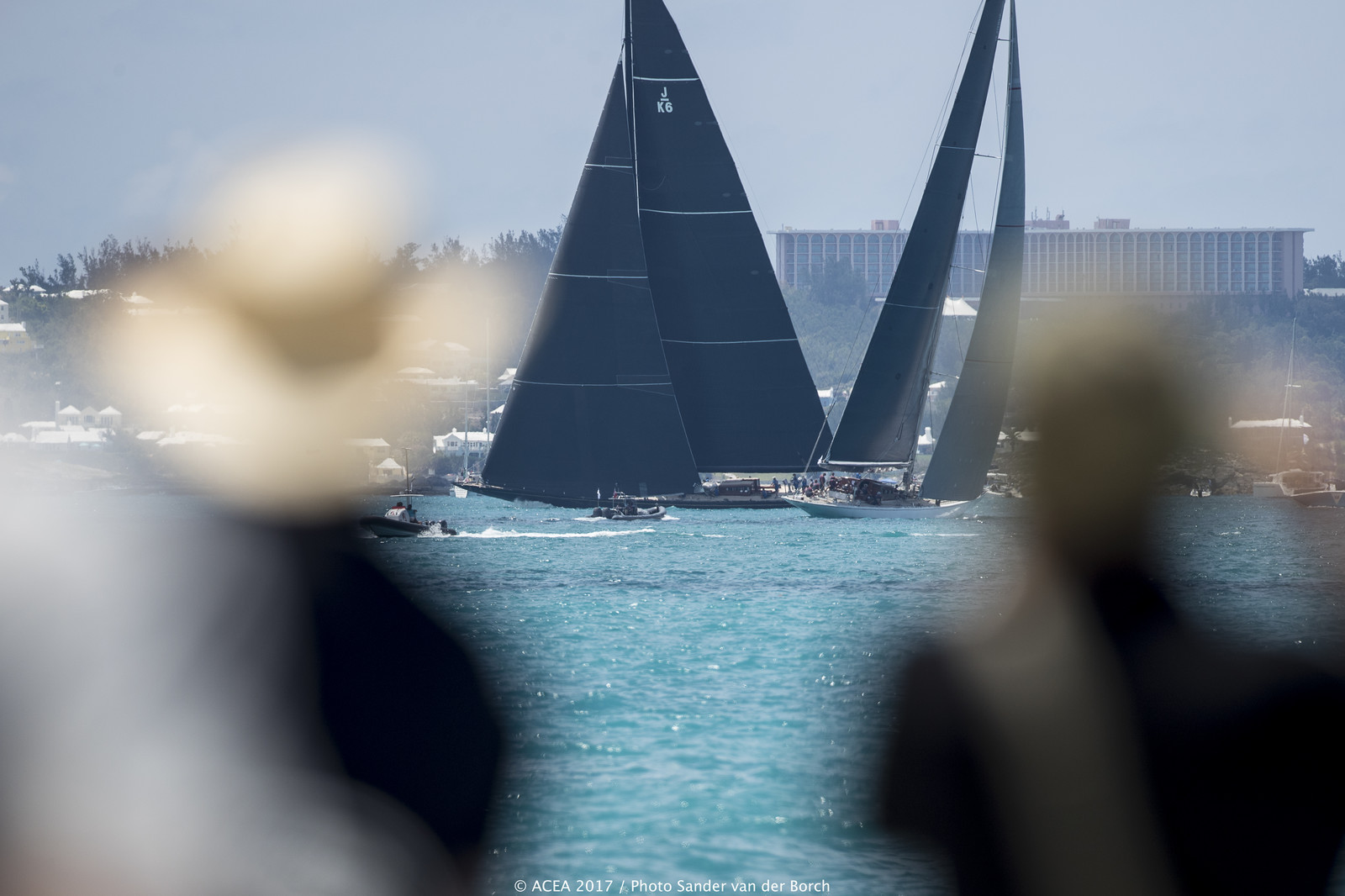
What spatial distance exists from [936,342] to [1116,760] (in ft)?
129

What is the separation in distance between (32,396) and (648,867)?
146501 millimetres

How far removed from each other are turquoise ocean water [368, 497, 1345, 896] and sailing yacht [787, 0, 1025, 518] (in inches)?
88.4

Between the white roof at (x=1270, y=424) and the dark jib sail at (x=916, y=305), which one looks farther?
the white roof at (x=1270, y=424)

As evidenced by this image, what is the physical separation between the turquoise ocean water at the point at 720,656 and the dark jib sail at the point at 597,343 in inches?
134

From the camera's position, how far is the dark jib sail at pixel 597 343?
6375 centimetres

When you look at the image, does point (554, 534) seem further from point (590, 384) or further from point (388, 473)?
point (388, 473)

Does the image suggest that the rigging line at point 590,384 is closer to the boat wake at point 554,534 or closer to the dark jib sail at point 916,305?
the boat wake at point 554,534

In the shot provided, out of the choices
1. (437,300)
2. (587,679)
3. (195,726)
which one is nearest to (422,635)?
(587,679)

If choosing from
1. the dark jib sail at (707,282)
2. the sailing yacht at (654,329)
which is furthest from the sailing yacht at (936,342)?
the sailing yacht at (654,329)

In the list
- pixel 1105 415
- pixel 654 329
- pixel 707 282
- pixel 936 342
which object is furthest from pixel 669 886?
pixel 1105 415

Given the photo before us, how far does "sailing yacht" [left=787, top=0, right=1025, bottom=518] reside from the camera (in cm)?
5581

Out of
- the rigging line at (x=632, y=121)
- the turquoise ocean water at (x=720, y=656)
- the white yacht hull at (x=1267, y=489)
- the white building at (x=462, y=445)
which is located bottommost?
the white yacht hull at (x=1267, y=489)

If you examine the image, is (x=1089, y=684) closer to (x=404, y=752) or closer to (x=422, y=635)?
(x=404, y=752)

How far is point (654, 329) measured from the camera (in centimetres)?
6475
